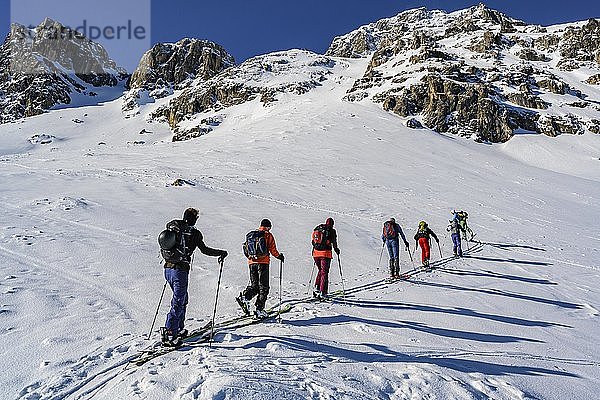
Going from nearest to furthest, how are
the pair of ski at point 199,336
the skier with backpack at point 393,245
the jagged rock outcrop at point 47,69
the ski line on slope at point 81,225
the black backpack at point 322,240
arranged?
1. the pair of ski at point 199,336
2. the black backpack at point 322,240
3. the skier with backpack at point 393,245
4. the ski line on slope at point 81,225
5. the jagged rock outcrop at point 47,69

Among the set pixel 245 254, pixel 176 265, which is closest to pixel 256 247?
pixel 245 254

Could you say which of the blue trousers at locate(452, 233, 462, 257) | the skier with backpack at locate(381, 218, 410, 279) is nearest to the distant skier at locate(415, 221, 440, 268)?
the blue trousers at locate(452, 233, 462, 257)

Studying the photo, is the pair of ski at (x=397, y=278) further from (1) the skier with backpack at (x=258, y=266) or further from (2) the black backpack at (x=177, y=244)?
(2) the black backpack at (x=177, y=244)

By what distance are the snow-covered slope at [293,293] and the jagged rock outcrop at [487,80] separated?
40.5 meters

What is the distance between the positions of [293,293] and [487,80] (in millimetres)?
85894

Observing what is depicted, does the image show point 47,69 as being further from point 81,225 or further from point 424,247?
point 424,247

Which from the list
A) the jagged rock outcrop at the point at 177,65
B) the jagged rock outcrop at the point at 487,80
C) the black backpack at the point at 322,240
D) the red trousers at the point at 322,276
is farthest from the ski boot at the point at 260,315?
the jagged rock outcrop at the point at 177,65

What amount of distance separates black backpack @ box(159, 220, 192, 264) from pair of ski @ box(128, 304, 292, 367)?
1222mm

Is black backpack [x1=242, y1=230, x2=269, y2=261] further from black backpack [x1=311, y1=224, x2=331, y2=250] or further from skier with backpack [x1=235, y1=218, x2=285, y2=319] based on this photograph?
black backpack [x1=311, y1=224, x2=331, y2=250]

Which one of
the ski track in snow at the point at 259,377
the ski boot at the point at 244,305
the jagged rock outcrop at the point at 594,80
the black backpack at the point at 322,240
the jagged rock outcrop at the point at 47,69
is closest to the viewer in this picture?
the ski track in snow at the point at 259,377

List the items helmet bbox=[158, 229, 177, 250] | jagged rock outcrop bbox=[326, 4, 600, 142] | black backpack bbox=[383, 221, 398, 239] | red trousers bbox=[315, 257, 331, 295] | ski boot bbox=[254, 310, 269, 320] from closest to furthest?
helmet bbox=[158, 229, 177, 250] → ski boot bbox=[254, 310, 269, 320] → red trousers bbox=[315, 257, 331, 295] → black backpack bbox=[383, 221, 398, 239] → jagged rock outcrop bbox=[326, 4, 600, 142]

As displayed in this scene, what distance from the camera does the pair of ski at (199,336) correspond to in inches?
194

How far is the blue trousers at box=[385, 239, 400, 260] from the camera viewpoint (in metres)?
10.8

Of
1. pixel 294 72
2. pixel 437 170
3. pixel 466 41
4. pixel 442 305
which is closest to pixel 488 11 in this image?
pixel 466 41
